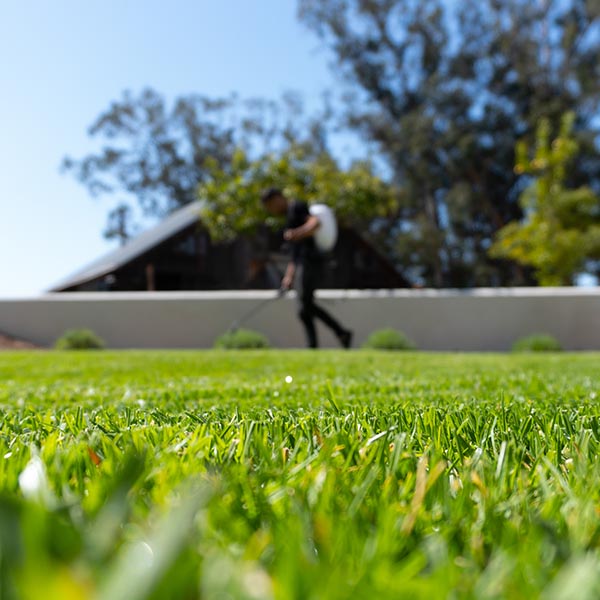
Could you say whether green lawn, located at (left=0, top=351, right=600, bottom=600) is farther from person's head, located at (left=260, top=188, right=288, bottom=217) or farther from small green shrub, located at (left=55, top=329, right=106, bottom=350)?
small green shrub, located at (left=55, top=329, right=106, bottom=350)

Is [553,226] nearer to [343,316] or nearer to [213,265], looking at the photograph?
[343,316]

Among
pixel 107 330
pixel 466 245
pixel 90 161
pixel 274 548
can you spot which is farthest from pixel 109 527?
pixel 90 161

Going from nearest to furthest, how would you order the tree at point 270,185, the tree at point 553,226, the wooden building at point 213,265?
the tree at point 553,226 < the tree at point 270,185 < the wooden building at point 213,265

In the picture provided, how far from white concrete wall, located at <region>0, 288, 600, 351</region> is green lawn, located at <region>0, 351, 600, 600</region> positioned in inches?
487

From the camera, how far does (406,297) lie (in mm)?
14180

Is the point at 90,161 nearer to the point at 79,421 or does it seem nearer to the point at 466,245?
the point at 466,245

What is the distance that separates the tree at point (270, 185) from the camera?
18.2m

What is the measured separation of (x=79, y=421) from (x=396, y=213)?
108 ft

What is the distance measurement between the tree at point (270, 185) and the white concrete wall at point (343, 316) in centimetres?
417

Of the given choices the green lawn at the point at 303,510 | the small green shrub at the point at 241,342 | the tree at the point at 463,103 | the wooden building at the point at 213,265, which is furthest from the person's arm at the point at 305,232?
the tree at the point at 463,103

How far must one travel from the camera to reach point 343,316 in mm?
14539

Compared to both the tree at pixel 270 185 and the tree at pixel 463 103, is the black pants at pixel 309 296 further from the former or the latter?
the tree at pixel 463 103

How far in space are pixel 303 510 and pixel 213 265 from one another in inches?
934

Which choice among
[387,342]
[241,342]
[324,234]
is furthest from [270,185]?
[324,234]
